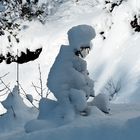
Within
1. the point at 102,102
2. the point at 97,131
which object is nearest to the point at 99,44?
the point at 102,102

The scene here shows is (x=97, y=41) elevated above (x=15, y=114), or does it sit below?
below

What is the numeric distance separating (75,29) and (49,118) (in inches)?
27.4

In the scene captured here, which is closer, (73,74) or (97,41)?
(73,74)

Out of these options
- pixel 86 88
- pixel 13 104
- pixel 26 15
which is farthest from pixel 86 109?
pixel 26 15

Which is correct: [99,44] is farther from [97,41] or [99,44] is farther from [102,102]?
[102,102]

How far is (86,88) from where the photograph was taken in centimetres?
390

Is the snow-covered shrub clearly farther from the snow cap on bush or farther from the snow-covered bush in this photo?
the snow-covered bush

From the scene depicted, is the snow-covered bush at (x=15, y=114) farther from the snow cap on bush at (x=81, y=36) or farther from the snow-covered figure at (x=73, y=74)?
the snow cap on bush at (x=81, y=36)

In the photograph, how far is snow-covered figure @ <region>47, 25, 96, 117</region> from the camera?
3717 mm

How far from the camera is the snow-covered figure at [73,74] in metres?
3.72

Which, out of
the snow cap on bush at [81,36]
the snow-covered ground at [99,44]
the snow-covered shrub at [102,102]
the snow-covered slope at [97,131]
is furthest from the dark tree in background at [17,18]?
the snow-covered slope at [97,131]

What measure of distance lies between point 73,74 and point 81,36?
30 cm

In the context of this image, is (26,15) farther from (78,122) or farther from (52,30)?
(78,122)

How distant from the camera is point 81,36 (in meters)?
3.73
